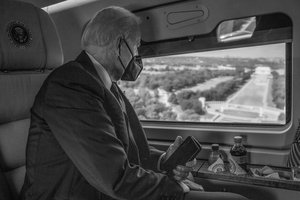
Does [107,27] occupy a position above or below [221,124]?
above

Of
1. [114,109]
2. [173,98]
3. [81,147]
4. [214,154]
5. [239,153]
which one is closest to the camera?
[81,147]

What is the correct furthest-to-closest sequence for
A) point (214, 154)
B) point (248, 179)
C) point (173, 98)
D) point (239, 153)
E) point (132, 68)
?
point (173, 98) < point (214, 154) < point (239, 153) < point (248, 179) < point (132, 68)

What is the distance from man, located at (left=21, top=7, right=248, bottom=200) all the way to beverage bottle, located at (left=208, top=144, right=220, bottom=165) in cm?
52

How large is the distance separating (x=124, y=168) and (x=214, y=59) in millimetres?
1146

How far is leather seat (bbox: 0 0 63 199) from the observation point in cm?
138

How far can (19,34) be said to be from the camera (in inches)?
57.0

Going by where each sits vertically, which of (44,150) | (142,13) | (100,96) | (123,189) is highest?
(142,13)

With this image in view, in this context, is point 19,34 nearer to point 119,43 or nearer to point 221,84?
point 119,43

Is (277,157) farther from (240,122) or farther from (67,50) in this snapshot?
(67,50)

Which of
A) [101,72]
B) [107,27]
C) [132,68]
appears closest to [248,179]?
[132,68]

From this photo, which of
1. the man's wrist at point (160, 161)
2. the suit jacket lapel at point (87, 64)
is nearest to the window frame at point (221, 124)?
the man's wrist at point (160, 161)

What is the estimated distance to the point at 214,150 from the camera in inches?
74.6

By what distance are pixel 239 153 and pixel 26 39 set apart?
52.8 inches

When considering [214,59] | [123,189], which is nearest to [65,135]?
[123,189]
